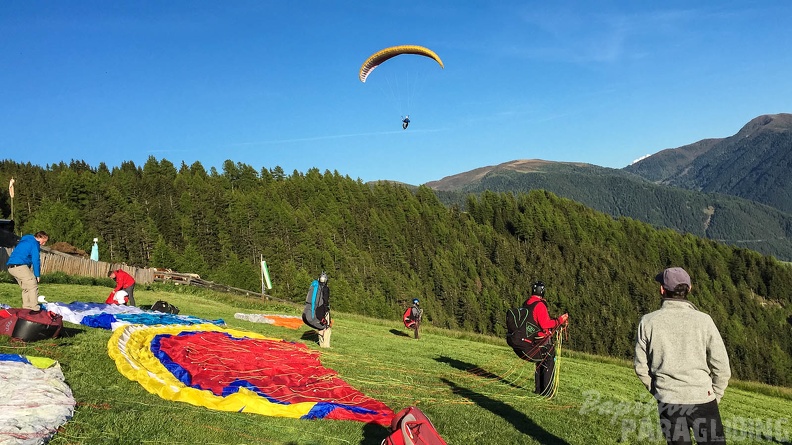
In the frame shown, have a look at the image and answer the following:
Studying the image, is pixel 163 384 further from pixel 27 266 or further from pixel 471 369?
pixel 471 369

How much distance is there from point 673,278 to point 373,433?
4.16m

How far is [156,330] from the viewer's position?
12.5 m

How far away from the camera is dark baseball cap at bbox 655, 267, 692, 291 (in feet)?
17.9

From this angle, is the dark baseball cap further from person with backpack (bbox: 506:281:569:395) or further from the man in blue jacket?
the man in blue jacket

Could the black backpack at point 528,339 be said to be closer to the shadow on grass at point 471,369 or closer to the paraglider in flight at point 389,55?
the shadow on grass at point 471,369

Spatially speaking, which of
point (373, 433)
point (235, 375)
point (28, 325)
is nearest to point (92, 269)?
point (28, 325)

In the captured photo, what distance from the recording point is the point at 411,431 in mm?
5883

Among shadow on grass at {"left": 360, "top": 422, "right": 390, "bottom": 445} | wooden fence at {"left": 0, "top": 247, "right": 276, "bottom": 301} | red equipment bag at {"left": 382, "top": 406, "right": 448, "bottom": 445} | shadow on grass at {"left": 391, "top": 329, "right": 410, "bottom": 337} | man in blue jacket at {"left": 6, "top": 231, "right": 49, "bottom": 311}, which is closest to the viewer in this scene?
red equipment bag at {"left": 382, "top": 406, "right": 448, "bottom": 445}

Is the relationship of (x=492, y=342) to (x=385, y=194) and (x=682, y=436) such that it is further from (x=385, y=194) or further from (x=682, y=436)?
(x=385, y=194)

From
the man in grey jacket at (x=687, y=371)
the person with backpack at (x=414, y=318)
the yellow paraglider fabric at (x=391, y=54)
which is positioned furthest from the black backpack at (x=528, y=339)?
the yellow paraglider fabric at (x=391, y=54)

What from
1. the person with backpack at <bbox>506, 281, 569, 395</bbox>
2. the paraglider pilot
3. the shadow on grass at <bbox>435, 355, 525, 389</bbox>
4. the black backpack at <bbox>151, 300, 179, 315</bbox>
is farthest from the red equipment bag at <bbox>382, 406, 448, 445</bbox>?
the black backpack at <bbox>151, 300, 179, 315</bbox>

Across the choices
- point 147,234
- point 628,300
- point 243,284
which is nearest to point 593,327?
point 628,300

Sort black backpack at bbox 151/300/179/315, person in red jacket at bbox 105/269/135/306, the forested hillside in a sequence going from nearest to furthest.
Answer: person in red jacket at bbox 105/269/135/306 < black backpack at bbox 151/300/179/315 < the forested hillside

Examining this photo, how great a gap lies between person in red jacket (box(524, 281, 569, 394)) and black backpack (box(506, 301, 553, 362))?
0.06 metres
